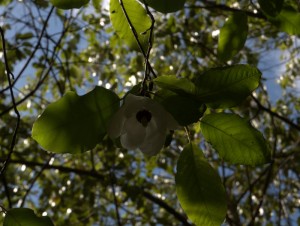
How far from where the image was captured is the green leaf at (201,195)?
2.94ft

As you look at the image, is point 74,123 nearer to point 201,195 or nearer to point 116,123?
point 116,123

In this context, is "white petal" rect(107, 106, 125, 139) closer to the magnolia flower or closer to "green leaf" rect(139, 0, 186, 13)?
the magnolia flower

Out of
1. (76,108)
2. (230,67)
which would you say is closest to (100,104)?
(76,108)

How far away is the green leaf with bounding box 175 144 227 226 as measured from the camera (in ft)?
2.94

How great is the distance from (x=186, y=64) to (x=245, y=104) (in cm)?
57

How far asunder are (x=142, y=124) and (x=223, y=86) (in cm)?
17

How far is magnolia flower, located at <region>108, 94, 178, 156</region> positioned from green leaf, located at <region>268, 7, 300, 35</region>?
55 cm

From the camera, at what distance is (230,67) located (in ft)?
2.84

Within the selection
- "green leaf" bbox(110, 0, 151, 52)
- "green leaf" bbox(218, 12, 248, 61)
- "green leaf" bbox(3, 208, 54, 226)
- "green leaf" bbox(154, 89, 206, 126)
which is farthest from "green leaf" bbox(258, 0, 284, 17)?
"green leaf" bbox(3, 208, 54, 226)

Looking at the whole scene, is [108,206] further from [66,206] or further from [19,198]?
[19,198]

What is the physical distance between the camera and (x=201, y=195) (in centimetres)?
90

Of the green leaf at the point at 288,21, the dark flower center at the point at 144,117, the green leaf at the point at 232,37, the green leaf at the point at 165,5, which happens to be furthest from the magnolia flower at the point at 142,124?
the green leaf at the point at 288,21

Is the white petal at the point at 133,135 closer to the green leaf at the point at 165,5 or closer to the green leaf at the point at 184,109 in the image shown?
the green leaf at the point at 184,109

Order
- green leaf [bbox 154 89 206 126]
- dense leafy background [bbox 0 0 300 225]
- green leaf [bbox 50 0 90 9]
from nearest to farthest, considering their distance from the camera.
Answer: green leaf [bbox 154 89 206 126], green leaf [bbox 50 0 90 9], dense leafy background [bbox 0 0 300 225]
